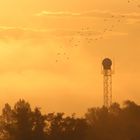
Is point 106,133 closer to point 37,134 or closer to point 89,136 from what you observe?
point 89,136

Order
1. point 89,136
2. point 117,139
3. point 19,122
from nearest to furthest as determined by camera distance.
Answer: point 19,122
point 89,136
point 117,139

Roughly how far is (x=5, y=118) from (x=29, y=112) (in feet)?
13.5

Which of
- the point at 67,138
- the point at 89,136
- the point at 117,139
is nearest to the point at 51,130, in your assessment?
the point at 67,138

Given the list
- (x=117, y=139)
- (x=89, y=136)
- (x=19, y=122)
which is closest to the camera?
(x=19, y=122)

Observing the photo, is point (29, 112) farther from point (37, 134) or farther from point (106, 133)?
point (106, 133)

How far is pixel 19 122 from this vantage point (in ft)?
541

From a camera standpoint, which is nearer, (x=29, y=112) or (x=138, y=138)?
(x=29, y=112)

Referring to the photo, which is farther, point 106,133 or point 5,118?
point 106,133

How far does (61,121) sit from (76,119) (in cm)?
297

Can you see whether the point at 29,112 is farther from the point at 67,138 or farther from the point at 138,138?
the point at 138,138

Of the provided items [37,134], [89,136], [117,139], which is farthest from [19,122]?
[117,139]

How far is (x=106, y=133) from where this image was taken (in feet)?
654

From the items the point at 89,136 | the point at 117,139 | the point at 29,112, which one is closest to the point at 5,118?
the point at 29,112

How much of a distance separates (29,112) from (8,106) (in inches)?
276
